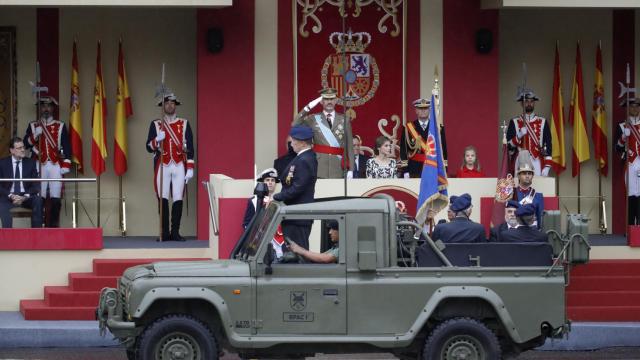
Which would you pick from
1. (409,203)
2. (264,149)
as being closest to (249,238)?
(409,203)

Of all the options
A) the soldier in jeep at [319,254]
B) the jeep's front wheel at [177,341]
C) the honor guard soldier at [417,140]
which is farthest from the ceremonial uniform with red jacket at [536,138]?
the jeep's front wheel at [177,341]

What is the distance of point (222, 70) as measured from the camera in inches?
870

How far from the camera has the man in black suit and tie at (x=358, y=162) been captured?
20672 mm

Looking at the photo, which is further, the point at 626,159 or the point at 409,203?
the point at 626,159

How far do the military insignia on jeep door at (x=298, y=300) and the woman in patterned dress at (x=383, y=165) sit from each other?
5.93 meters

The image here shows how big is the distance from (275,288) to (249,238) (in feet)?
3.23

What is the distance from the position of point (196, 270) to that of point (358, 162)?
701cm

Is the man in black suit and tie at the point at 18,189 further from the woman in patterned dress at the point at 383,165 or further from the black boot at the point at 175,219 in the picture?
the woman in patterned dress at the point at 383,165

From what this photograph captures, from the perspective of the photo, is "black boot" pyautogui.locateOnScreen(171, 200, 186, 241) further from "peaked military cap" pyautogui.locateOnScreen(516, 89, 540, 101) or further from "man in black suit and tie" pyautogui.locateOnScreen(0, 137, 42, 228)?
"peaked military cap" pyautogui.locateOnScreen(516, 89, 540, 101)

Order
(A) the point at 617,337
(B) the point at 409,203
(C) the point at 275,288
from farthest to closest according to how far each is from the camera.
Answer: (B) the point at 409,203
(A) the point at 617,337
(C) the point at 275,288

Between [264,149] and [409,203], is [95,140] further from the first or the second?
[409,203]

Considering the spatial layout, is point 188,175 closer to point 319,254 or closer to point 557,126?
point 557,126

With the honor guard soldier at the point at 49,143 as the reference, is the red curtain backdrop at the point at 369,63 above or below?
above

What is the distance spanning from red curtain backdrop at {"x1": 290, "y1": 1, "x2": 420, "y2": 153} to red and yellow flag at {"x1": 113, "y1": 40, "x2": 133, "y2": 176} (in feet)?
8.03
